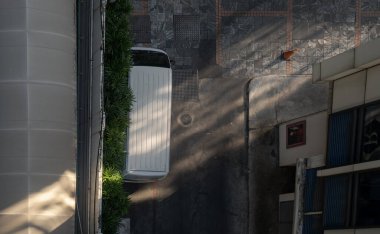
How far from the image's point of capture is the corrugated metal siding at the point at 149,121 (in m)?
16.7

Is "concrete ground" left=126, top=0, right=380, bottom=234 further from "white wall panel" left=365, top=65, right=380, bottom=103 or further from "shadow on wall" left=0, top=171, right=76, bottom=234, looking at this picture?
"shadow on wall" left=0, top=171, right=76, bottom=234

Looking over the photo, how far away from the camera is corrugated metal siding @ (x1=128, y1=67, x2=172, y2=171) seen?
16734mm

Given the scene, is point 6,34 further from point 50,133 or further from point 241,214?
point 241,214

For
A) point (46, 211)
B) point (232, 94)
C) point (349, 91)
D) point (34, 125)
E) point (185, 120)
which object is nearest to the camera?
point (46, 211)

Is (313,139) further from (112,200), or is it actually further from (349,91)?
(112,200)

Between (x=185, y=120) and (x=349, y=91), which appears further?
(x=185, y=120)

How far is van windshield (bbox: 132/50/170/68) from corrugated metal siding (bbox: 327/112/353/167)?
549cm

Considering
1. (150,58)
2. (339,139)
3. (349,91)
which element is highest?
(150,58)

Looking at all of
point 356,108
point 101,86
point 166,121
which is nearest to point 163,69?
point 166,121

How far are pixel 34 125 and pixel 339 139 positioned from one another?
8.06 m

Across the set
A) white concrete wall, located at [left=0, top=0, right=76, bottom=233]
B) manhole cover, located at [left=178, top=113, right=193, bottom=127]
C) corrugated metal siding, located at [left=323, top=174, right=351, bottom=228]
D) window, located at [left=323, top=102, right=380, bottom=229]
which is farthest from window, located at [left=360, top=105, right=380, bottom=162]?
white concrete wall, located at [left=0, top=0, right=76, bottom=233]

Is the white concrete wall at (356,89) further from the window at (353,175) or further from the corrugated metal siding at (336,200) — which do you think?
the corrugated metal siding at (336,200)

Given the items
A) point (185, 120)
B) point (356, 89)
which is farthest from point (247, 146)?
point (356, 89)

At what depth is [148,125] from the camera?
16.9 metres
